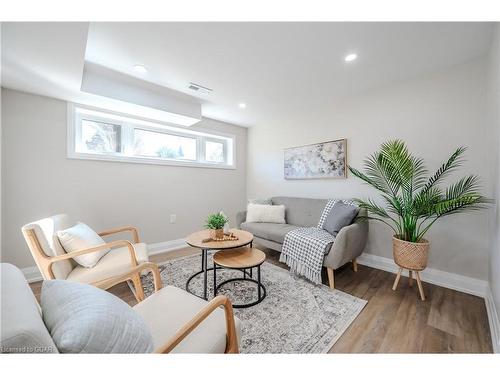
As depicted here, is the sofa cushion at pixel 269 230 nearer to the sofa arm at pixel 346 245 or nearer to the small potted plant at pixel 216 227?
the sofa arm at pixel 346 245

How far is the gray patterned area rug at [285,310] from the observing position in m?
1.31

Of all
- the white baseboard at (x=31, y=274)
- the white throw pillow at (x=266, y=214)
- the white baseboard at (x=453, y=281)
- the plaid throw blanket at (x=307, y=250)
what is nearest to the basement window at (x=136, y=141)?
the white throw pillow at (x=266, y=214)

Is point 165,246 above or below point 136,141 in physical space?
below

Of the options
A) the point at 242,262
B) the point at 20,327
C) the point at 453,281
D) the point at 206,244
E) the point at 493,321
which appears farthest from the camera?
the point at 453,281

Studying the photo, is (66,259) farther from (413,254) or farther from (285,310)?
(413,254)

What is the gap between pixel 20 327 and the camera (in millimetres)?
480

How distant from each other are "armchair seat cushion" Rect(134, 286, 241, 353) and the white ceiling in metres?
1.80

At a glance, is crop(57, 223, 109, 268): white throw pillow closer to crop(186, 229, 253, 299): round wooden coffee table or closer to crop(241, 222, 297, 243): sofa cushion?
crop(186, 229, 253, 299): round wooden coffee table

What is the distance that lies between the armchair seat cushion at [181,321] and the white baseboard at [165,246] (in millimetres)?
1907

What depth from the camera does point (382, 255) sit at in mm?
2420

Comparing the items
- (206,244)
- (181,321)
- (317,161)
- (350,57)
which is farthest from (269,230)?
(350,57)

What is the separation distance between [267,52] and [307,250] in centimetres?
197

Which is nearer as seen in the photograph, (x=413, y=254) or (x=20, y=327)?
(x=20, y=327)

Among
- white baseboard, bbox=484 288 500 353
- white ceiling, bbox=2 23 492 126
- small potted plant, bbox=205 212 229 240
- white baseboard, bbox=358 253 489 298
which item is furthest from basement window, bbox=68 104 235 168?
white baseboard, bbox=484 288 500 353
